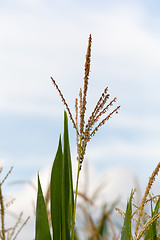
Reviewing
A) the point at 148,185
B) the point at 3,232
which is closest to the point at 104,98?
the point at 148,185

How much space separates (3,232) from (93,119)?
2.61 feet

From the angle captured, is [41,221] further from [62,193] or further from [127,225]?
[127,225]

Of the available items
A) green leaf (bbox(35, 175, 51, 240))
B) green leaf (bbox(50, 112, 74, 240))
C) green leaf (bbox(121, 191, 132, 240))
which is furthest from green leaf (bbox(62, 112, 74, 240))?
green leaf (bbox(121, 191, 132, 240))

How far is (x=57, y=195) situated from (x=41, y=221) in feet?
0.52

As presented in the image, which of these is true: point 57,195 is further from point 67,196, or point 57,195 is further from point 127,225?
point 127,225

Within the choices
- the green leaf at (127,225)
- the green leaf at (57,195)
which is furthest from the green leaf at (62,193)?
the green leaf at (127,225)

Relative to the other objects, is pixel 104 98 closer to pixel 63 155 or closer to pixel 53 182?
pixel 63 155

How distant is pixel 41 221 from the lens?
213 cm

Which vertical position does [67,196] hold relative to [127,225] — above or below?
above

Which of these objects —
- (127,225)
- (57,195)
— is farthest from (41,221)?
(127,225)

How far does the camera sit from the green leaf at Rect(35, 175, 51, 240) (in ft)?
6.93

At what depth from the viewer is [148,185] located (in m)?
2.03

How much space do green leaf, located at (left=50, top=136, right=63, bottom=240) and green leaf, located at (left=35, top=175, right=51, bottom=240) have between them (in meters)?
0.04

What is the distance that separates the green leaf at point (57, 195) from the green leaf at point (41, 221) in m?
0.04
